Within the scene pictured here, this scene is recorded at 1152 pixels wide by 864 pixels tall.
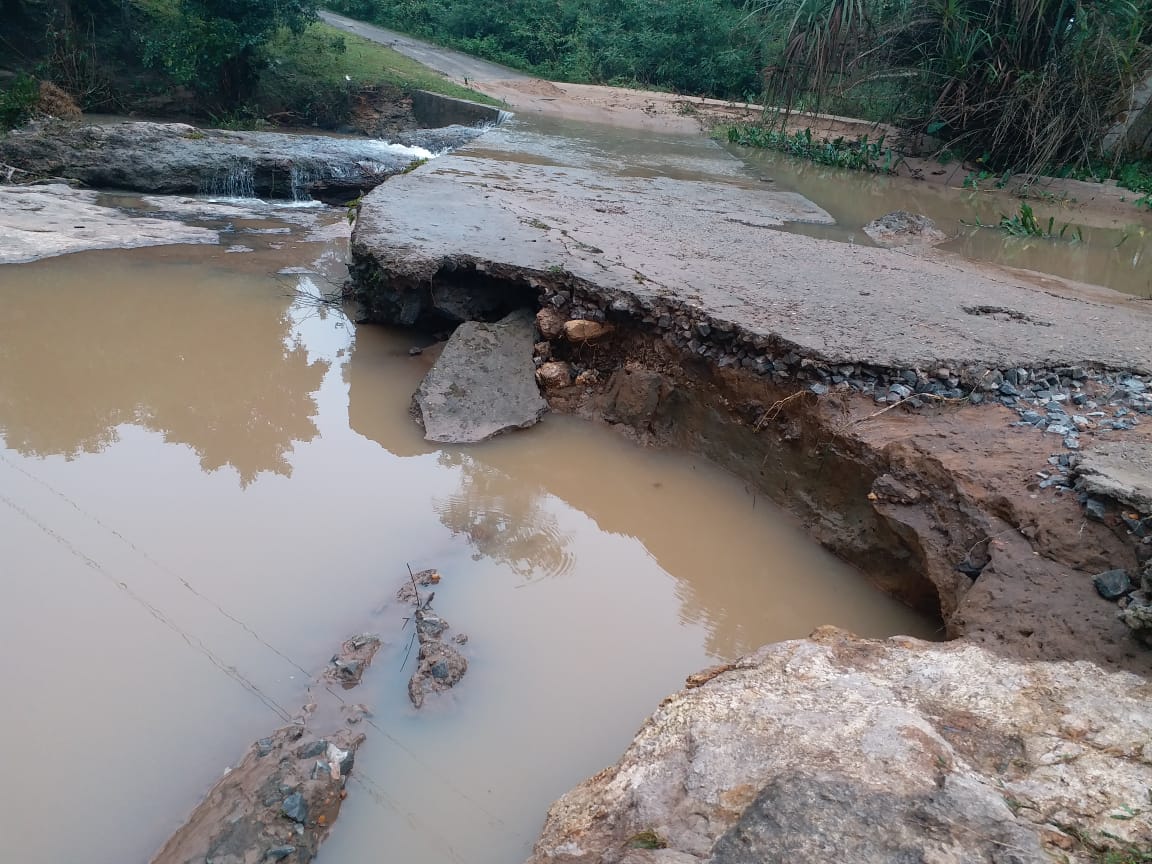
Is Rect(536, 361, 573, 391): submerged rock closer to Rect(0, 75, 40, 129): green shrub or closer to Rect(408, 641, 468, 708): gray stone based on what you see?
Rect(408, 641, 468, 708): gray stone

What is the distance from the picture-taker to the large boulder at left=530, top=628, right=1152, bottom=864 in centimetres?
151

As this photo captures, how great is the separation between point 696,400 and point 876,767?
2.47 meters

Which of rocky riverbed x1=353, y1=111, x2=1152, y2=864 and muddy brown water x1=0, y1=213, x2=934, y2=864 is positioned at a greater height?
rocky riverbed x1=353, y1=111, x2=1152, y2=864

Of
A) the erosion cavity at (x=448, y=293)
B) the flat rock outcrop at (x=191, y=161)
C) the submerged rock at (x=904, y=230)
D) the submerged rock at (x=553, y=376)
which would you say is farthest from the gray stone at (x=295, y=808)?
the flat rock outcrop at (x=191, y=161)

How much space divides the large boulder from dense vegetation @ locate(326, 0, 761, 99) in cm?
1879

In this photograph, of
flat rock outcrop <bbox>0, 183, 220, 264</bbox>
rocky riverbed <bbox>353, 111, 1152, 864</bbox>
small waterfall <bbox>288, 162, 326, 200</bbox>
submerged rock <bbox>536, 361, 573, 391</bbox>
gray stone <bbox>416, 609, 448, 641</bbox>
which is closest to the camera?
rocky riverbed <bbox>353, 111, 1152, 864</bbox>

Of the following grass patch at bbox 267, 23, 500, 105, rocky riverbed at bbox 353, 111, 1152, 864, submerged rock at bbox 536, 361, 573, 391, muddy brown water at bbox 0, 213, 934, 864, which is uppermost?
grass patch at bbox 267, 23, 500, 105

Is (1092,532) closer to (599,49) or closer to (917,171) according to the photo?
(917,171)

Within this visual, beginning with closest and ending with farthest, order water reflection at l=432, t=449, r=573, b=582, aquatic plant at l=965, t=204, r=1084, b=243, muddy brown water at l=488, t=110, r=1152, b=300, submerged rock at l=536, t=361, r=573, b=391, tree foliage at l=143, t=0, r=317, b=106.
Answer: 1. water reflection at l=432, t=449, r=573, b=582
2. submerged rock at l=536, t=361, r=573, b=391
3. muddy brown water at l=488, t=110, r=1152, b=300
4. aquatic plant at l=965, t=204, r=1084, b=243
5. tree foliage at l=143, t=0, r=317, b=106

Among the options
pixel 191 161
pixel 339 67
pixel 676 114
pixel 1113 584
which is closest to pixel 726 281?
pixel 1113 584

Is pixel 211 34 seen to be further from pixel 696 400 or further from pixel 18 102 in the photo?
pixel 696 400

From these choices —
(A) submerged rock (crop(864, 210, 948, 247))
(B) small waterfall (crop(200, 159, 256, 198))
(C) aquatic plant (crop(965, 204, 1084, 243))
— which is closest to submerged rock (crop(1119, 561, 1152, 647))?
(A) submerged rock (crop(864, 210, 948, 247))

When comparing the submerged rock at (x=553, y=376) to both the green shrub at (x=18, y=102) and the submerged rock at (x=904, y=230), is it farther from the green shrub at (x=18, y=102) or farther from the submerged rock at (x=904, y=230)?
the green shrub at (x=18, y=102)

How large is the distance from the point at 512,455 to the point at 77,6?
1193 cm
